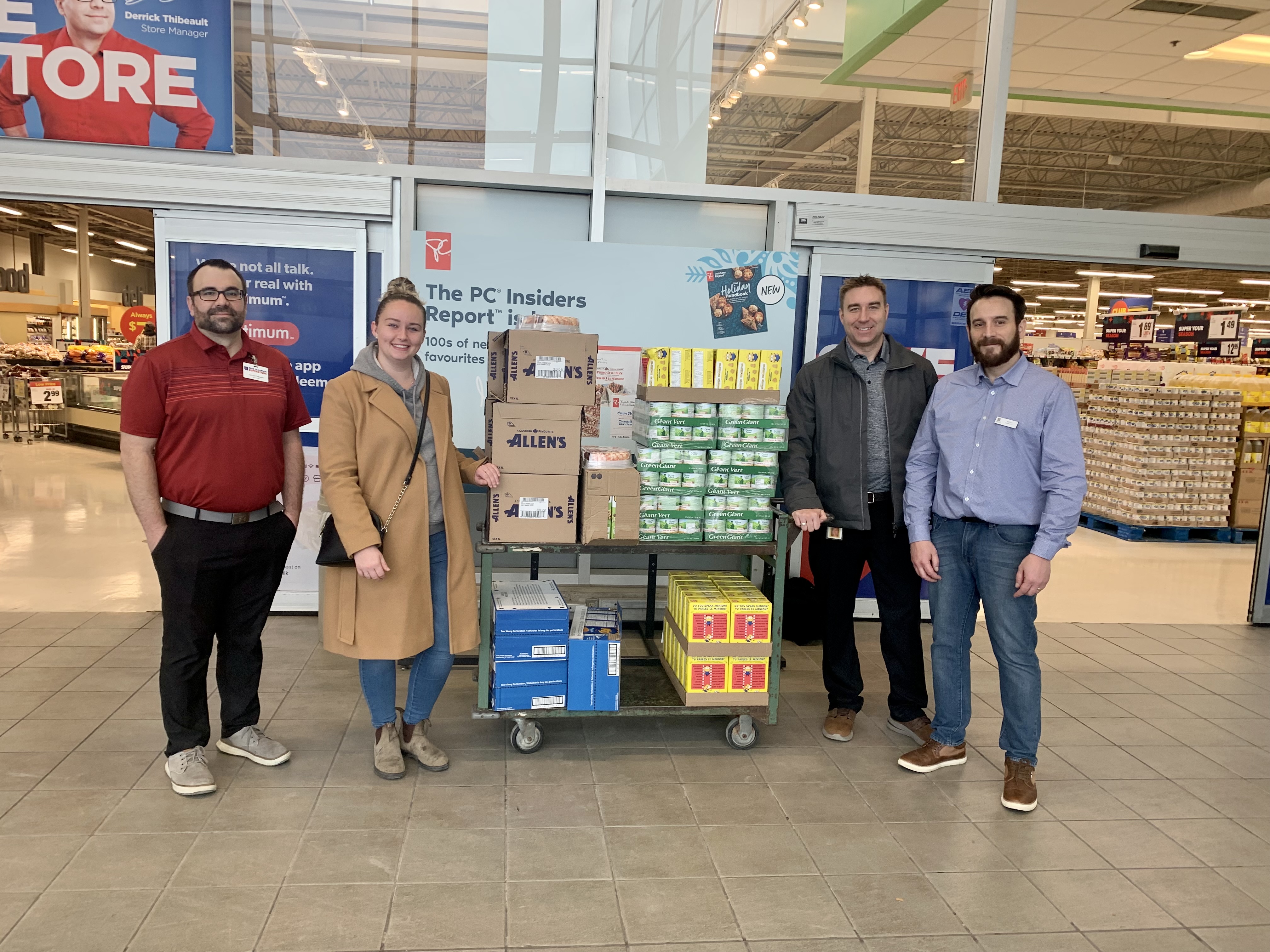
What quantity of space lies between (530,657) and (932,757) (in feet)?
5.34

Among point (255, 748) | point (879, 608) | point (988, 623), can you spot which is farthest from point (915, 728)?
point (255, 748)

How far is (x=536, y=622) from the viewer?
11.0 feet

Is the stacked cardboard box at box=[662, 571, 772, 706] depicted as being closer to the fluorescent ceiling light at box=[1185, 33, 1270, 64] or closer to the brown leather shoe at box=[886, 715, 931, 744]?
the brown leather shoe at box=[886, 715, 931, 744]

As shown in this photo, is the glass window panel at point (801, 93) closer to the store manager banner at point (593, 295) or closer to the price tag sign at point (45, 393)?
the store manager banner at point (593, 295)

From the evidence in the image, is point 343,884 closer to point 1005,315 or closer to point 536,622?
point 536,622

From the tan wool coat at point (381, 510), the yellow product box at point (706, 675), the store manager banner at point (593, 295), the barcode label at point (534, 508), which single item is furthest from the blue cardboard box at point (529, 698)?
the store manager banner at point (593, 295)

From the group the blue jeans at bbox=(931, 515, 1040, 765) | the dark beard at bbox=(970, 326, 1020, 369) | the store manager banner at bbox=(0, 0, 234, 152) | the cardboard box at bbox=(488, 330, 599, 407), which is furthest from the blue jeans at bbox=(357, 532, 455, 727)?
the store manager banner at bbox=(0, 0, 234, 152)

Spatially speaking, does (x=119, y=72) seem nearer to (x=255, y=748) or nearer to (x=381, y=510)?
(x=381, y=510)

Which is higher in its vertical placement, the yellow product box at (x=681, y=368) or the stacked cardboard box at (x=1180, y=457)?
the yellow product box at (x=681, y=368)

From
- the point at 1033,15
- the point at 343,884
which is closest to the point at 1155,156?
the point at 1033,15

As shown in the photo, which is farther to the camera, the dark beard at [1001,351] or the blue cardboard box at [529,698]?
the blue cardboard box at [529,698]

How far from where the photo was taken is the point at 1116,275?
21.9 metres

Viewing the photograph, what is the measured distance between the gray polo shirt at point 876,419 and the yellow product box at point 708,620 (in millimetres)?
784

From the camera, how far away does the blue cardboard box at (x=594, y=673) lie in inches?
133
